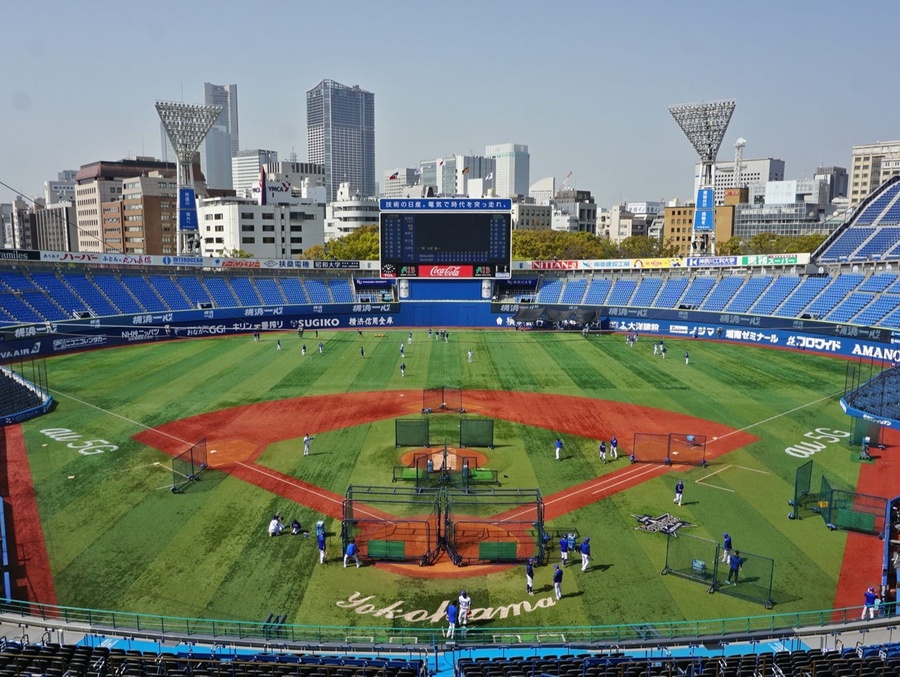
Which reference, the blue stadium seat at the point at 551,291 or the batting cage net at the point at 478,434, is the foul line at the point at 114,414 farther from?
the blue stadium seat at the point at 551,291

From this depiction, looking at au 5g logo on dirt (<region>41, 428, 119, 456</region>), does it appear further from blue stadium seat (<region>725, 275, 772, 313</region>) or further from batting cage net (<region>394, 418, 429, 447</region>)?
blue stadium seat (<region>725, 275, 772, 313</region>)

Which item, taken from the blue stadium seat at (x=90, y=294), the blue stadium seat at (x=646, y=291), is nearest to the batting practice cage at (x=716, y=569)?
the blue stadium seat at (x=646, y=291)

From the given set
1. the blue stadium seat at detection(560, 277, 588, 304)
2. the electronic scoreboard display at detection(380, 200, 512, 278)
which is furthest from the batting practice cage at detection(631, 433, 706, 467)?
the blue stadium seat at detection(560, 277, 588, 304)

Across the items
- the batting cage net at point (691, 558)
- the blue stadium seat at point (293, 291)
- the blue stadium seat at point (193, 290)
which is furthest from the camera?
the blue stadium seat at point (293, 291)

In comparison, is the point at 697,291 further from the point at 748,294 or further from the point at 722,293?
the point at 748,294

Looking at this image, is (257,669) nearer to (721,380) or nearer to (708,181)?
(721,380)
